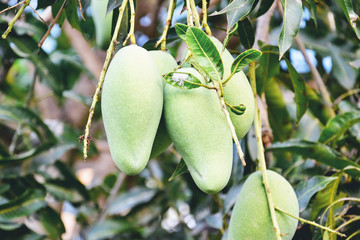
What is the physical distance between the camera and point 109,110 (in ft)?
2.14

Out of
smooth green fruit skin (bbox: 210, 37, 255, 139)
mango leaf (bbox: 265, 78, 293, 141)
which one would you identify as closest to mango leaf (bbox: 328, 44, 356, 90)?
mango leaf (bbox: 265, 78, 293, 141)

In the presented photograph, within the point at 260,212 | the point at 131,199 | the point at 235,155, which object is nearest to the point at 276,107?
the point at 235,155

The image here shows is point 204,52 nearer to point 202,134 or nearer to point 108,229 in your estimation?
point 202,134

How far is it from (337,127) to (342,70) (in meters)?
0.48

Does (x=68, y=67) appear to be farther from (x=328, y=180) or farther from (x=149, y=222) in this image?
(x=328, y=180)

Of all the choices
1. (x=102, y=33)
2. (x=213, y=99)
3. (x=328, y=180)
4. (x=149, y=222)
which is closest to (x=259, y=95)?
(x=328, y=180)

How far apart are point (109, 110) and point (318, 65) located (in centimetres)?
118

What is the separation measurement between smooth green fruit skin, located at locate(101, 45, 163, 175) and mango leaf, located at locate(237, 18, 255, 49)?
33 centimetres

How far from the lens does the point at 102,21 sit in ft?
3.35

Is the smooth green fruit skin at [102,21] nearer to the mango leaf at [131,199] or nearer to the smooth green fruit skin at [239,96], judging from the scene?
the smooth green fruit skin at [239,96]

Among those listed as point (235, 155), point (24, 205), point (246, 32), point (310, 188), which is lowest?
point (24, 205)

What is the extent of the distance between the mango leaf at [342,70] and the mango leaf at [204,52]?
0.93 meters

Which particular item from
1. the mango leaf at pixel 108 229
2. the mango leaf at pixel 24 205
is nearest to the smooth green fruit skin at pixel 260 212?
the mango leaf at pixel 24 205

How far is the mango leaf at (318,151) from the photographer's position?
1.01 meters
